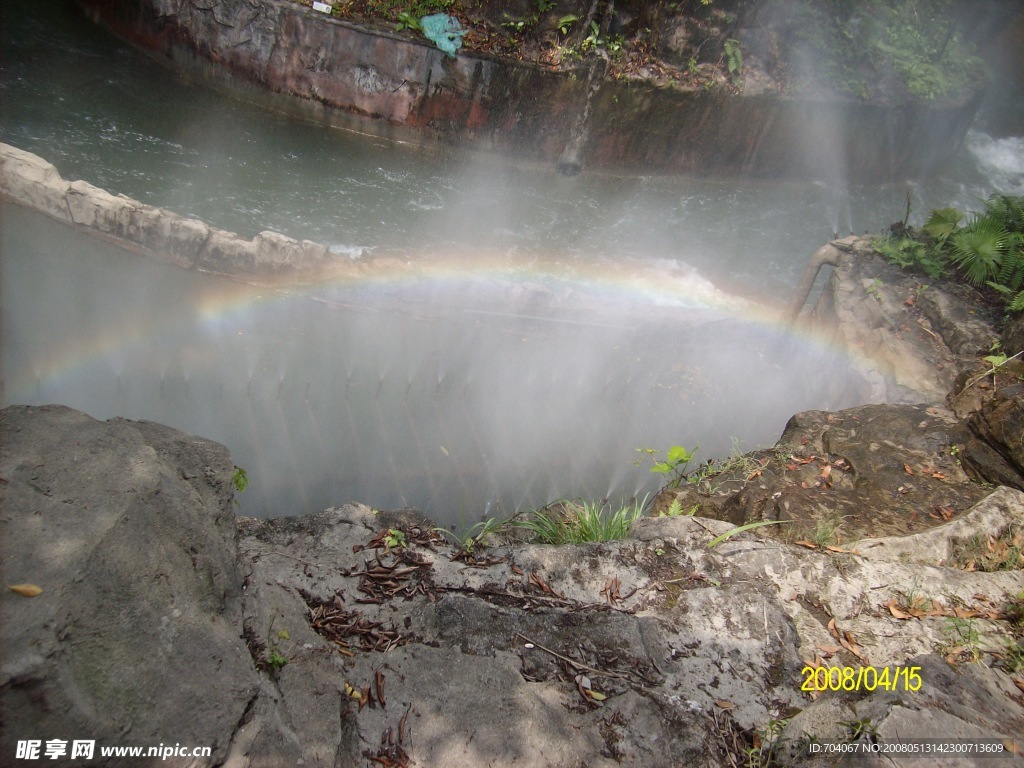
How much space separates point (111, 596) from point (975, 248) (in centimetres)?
888

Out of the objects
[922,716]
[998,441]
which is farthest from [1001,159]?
[922,716]

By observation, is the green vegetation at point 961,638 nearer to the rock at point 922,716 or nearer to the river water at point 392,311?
the rock at point 922,716

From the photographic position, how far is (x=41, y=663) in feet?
5.88

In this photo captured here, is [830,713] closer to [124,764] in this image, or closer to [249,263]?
[124,764]

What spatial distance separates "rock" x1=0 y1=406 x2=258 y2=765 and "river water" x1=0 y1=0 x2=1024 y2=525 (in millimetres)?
3326

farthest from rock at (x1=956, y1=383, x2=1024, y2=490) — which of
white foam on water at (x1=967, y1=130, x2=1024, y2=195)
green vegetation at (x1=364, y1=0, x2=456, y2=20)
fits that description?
white foam on water at (x1=967, y1=130, x2=1024, y2=195)

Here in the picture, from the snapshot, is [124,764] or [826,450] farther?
[826,450]

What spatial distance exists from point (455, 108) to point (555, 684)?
1180cm

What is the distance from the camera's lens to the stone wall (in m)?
11.9

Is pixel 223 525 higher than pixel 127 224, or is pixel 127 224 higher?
pixel 223 525

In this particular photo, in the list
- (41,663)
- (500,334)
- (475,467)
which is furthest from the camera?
(500,334)

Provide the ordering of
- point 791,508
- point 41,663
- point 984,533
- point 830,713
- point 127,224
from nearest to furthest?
point 41,663 → point 830,713 → point 984,533 → point 791,508 → point 127,224

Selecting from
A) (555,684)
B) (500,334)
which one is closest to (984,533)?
(555,684)
